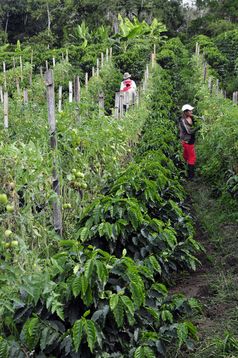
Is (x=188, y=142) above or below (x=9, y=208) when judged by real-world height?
below

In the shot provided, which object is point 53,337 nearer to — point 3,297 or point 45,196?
point 3,297

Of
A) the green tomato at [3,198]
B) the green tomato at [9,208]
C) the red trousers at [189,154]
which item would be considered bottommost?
the red trousers at [189,154]

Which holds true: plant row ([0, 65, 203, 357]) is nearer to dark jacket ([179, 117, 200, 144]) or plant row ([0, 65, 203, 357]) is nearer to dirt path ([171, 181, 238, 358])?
dirt path ([171, 181, 238, 358])

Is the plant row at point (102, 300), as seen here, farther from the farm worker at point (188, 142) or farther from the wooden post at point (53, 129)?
the farm worker at point (188, 142)

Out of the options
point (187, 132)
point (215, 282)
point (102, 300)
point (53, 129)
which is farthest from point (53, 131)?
point (187, 132)

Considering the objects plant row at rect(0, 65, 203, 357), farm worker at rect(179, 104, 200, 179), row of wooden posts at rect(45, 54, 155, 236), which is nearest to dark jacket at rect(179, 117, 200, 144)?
farm worker at rect(179, 104, 200, 179)

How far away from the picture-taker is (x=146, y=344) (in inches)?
133

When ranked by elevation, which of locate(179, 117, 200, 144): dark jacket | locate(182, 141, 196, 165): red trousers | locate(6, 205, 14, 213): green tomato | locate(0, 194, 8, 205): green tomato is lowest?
locate(182, 141, 196, 165): red trousers

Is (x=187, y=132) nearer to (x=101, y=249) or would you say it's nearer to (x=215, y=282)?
(x=215, y=282)

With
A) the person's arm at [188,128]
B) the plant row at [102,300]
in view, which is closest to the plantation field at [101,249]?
the plant row at [102,300]

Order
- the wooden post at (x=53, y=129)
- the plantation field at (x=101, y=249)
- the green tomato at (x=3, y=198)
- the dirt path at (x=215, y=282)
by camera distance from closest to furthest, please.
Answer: the plantation field at (x=101, y=249), the green tomato at (x=3, y=198), the dirt path at (x=215, y=282), the wooden post at (x=53, y=129)

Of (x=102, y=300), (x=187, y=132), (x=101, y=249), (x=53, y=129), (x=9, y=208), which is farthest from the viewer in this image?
(x=187, y=132)

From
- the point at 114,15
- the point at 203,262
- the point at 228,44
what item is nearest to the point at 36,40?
the point at 114,15

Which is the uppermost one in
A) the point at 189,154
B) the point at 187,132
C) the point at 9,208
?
the point at 9,208
